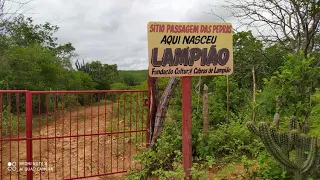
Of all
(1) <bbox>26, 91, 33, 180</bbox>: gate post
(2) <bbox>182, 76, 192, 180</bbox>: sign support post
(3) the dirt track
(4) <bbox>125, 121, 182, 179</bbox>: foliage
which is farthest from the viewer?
(3) the dirt track

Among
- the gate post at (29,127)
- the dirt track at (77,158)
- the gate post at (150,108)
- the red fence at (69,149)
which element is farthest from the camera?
the gate post at (150,108)

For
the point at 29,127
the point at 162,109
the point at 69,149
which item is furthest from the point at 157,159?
the point at 69,149

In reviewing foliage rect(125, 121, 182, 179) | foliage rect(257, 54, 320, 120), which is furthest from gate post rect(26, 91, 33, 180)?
foliage rect(257, 54, 320, 120)

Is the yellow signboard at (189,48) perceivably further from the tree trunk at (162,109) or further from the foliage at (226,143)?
the foliage at (226,143)

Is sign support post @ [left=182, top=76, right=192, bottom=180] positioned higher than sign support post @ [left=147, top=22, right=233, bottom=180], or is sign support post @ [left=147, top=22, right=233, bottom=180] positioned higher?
sign support post @ [left=147, top=22, right=233, bottom=180]

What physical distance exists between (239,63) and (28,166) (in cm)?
658

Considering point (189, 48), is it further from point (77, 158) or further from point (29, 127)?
point (77, 158)

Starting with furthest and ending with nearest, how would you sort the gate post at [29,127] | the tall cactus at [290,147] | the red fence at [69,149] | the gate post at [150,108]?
the gate post at [150,108] → the red fence at [69,149] → the gate post at [29,127] → the tall cactus at [290,147]

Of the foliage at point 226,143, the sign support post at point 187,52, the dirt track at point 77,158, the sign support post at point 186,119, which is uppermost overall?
the sign support post at point 187,52

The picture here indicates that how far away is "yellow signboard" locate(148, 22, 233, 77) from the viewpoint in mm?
3486

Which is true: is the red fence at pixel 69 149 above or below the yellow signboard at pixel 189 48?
below

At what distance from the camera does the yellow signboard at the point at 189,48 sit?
3486mm

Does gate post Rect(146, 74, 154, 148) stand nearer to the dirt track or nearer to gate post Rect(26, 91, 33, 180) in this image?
the dirt track

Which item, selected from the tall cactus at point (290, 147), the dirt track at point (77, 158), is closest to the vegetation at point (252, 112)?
the tall cactus at point (290, 147)
